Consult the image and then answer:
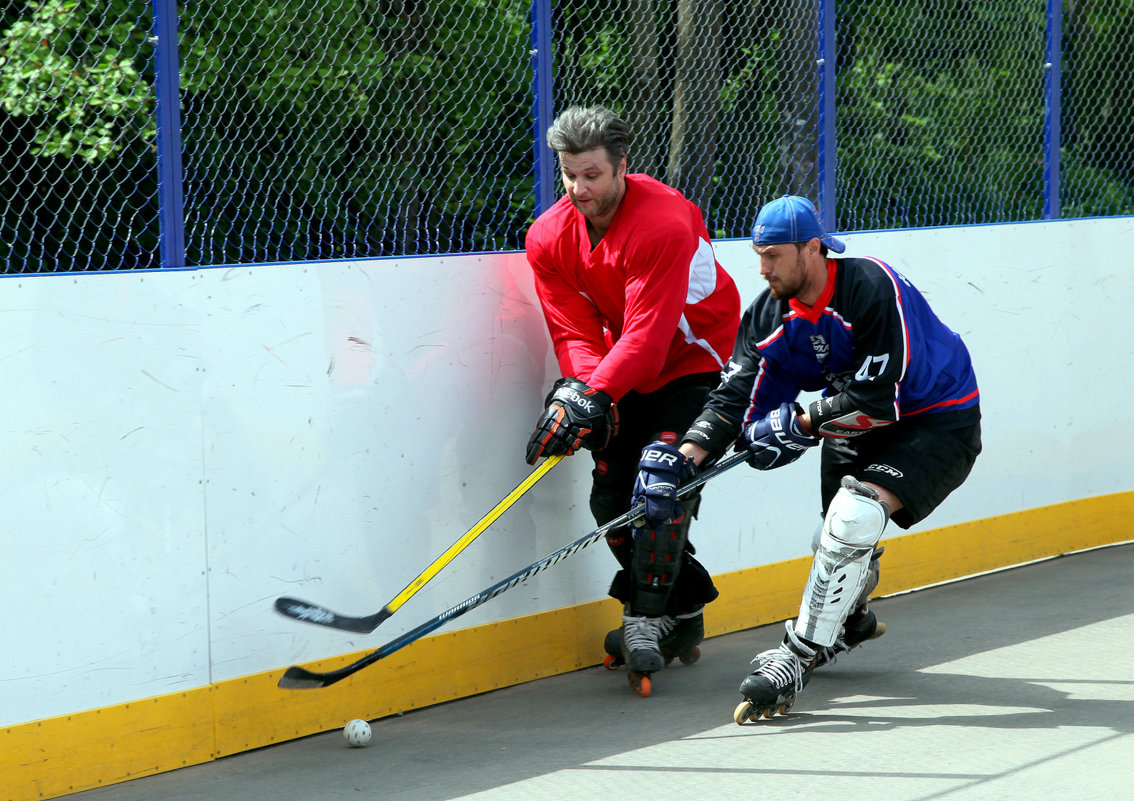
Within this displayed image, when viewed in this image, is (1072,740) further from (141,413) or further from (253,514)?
(141,413)

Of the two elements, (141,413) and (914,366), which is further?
(914,366)

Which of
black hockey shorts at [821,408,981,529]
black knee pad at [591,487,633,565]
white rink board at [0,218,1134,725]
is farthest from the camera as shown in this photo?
black knee pad at [591,487,633,565]

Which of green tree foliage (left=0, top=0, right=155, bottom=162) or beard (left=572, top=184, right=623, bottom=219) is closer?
green tree foliage (left=0, top=0, right=155, bottom=162)

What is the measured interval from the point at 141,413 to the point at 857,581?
2099 millimetres

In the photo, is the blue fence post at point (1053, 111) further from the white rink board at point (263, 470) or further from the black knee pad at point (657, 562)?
the black knee pad at point (657, 562)

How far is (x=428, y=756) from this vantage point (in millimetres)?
4051

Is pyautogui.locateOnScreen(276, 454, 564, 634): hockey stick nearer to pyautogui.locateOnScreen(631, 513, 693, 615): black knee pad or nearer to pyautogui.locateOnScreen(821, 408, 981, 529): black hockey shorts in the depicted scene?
pyautogui.locateOnScreen(631, 513, 693, 615): black knee pad

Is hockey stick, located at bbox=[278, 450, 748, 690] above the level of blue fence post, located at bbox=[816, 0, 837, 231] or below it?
below

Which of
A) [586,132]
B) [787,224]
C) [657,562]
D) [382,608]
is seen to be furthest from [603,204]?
[382,608]

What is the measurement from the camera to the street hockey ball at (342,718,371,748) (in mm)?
4098

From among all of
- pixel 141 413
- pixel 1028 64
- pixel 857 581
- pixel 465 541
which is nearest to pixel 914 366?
pixel 857 581

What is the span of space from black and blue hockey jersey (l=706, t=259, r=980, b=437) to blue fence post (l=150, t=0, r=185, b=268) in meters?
1.67

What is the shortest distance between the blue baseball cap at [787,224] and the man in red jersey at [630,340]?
1.21ft

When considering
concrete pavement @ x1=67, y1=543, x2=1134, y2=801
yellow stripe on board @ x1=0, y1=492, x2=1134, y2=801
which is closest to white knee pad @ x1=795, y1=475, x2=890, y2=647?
concrete pavement @ x1=67, y1=543, x2=1134, y2=801
